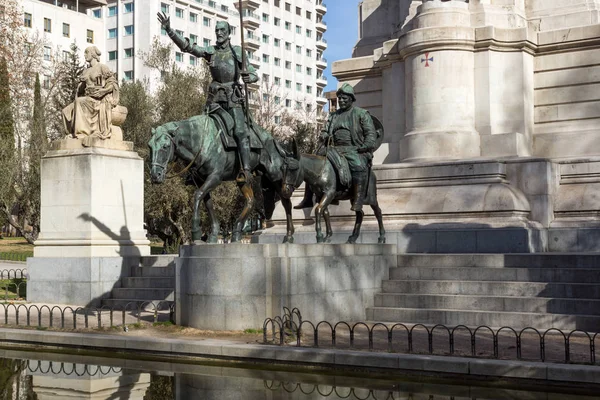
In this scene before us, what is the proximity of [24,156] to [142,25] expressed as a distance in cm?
5689

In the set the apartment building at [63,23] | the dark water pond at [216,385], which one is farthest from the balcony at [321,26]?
the dark water pond at [216,385]

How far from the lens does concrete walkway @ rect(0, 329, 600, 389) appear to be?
34.6ft

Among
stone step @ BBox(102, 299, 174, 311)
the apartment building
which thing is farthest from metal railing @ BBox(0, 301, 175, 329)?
the apartment building

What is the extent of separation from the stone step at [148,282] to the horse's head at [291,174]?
5.11 m

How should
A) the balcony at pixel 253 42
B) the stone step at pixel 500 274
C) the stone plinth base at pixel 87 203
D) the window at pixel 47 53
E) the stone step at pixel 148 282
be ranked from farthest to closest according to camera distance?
the balcony at pixel 253 42 < the window at pixel 47 53 < the stone plinth base at pixel 87 203 < the stone step at pixel 148 282 < the stone step at pixel 500 274

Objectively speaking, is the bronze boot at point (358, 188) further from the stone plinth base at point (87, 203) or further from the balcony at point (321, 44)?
the balcony at point (321, 44)

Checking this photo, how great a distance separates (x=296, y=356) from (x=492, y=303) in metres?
5.12

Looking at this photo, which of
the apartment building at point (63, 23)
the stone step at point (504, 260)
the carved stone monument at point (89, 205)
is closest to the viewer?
the stone step at point (504, 260)

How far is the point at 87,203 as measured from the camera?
838 inches

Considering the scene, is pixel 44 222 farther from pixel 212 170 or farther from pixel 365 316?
pixel 365 316

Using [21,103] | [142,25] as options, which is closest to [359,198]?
[21,103]

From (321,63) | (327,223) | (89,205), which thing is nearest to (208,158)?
(327,223)

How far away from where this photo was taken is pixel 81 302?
818 inches

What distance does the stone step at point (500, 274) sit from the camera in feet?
51.4
